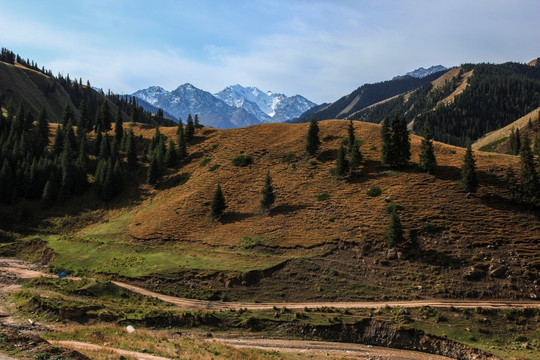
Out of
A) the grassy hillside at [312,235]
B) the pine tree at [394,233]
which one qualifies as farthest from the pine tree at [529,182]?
the pine tree at [394,233]

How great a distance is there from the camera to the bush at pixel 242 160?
7820cm

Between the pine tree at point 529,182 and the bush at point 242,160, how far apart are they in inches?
2083

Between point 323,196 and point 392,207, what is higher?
point 323,196

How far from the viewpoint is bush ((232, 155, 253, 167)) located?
78200 mm

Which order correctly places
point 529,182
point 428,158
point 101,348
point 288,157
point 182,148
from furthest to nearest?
1. point 182,148
2. point 288,157
3. point 428,158
4. point 529,182
5. point 101,348

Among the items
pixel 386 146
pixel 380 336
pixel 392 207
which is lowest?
pixel 380 336

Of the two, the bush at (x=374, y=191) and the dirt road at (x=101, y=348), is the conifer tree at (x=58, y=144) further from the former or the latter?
the bush at (x=374, y=191)

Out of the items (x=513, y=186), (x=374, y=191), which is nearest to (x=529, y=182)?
(x=513, y=186)

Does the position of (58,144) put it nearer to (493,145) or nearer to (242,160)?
(242,160)

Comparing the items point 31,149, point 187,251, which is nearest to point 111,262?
point 187,251

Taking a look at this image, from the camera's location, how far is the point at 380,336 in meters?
32.4

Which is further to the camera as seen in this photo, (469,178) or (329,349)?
(469,178)

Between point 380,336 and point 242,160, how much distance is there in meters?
54.0

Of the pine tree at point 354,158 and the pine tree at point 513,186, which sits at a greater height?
the pine tree at point 354,158
